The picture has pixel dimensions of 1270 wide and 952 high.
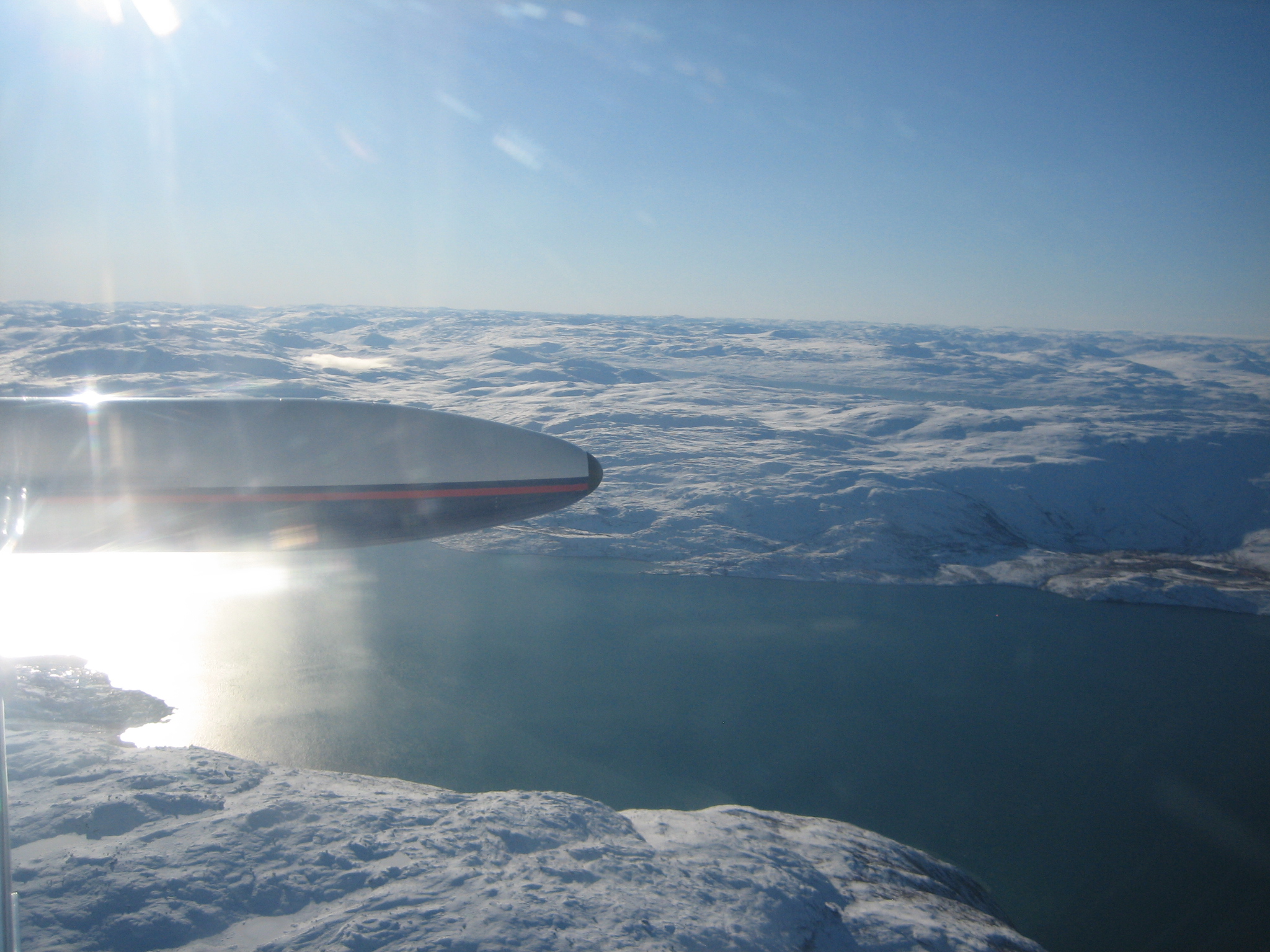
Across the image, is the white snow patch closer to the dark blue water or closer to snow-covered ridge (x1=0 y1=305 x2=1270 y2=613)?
the dark blue water

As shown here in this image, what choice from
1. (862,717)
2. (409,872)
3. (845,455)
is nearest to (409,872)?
(409,872)

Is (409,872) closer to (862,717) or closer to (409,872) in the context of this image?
(409,872)

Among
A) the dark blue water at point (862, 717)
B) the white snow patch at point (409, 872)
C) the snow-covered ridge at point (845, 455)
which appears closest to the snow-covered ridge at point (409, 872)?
the white snow patch at point (409, 872)

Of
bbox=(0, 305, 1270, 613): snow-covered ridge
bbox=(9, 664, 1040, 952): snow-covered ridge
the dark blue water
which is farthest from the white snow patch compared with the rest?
bbox=(0, 305, 1270, 613): snow-covered ridge

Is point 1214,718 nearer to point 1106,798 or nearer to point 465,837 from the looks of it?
point 1106,798

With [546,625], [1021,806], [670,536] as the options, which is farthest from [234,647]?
[1021,806]
